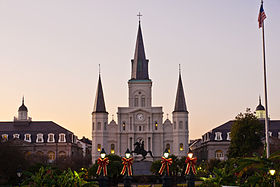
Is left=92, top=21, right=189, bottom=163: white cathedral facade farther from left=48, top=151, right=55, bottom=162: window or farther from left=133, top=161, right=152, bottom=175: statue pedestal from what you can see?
left=133, top=161, right=152, bottom=175: statue pedestal

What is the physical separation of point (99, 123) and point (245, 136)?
4362 centimetres

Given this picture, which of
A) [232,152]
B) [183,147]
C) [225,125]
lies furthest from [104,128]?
[232,152]

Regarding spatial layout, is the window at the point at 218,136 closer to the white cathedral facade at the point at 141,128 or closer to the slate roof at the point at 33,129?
the white cathedral facade at the point at 141,128

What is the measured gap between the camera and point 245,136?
229 feet

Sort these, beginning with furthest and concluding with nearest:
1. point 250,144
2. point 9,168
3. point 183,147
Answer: point 183,147 < point 250,144 < point 9,168

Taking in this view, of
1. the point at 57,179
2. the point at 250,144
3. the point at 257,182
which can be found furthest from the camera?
the point at 250,144

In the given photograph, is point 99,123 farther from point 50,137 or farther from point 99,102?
point 50,137

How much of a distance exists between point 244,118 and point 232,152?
189 inches

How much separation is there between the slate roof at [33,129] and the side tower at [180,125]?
21.7m

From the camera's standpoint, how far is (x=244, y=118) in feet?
229

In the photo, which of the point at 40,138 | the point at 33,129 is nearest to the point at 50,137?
the point at 40,138

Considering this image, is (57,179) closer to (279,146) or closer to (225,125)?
(279,146)

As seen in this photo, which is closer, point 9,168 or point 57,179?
point 57,179

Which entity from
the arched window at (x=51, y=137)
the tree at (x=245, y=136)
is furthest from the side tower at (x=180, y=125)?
the tree at (x=245, y=136)
